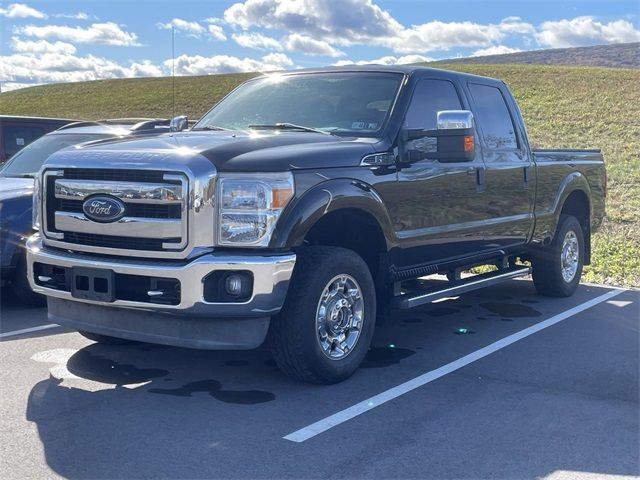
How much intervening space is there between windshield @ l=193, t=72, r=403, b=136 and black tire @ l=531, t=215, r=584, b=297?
9.51 feet

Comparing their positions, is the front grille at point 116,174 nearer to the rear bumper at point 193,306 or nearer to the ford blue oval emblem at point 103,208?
the ford blue oval emblem at point 103,208

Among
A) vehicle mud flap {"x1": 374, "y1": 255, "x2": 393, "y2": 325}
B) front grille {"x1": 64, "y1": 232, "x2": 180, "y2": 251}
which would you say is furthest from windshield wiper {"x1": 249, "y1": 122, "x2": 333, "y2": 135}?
front grille {"x1": 64, "y1": 232, "x2": 180, "y2": 251}

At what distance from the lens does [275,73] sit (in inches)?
265

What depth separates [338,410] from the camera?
4.60m

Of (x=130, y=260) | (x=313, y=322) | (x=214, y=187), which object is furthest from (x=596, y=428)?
(x=130, y=260)

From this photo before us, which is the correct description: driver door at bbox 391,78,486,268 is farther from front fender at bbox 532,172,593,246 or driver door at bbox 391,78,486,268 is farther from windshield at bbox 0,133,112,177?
windshield at bbox 0,133,112,177

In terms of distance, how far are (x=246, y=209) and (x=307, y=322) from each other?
30.1 inches

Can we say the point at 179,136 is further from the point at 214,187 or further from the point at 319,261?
the point at 319,261

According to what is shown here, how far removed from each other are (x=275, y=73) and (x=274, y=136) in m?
1.57

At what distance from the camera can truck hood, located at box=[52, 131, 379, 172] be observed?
15.3 ft

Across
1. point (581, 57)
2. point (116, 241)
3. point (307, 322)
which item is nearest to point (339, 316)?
point (307, 322)

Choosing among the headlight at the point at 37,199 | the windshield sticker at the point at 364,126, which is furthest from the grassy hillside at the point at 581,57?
the headlight at the point at 37,199

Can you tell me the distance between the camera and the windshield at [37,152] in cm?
803

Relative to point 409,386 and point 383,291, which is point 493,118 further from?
point 409,386
